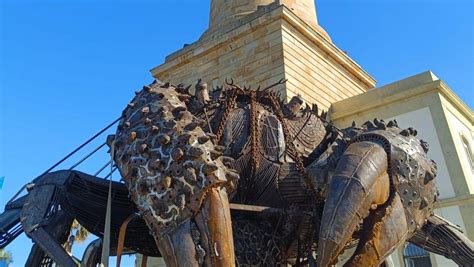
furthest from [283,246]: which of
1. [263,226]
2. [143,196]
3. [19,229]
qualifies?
[19,229]

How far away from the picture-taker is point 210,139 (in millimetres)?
3451

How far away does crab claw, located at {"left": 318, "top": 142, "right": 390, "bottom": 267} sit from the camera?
3191 mm

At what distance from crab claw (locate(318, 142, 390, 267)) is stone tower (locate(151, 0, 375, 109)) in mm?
5212

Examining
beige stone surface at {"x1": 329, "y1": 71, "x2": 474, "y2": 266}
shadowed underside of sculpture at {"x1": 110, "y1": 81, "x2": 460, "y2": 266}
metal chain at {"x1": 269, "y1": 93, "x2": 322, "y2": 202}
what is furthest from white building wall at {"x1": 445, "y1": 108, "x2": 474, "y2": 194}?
metal chain at {"x1": 269, "y1": 93, "x2": 322, "y2": 202}

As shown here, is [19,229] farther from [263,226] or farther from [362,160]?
[362,160]

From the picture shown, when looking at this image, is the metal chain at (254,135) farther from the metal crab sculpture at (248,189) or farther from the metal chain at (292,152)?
the metal chain at (292,152)

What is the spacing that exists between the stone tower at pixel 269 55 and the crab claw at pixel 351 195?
521cm

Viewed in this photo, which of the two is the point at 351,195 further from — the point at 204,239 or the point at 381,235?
the point at 204,239

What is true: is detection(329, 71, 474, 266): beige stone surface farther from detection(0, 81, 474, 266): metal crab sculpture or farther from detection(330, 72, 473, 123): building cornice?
detection(0, 81, 474, 266): metal crab sculpture

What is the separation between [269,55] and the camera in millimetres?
9453

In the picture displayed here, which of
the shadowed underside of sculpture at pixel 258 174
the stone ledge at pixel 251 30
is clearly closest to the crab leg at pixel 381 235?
the shadowed underside of sculpture at pixel 258 174

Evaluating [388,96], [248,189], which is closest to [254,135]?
[248,189]

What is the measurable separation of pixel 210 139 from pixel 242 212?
0.96 metres

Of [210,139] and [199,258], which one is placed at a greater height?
[210,139]
